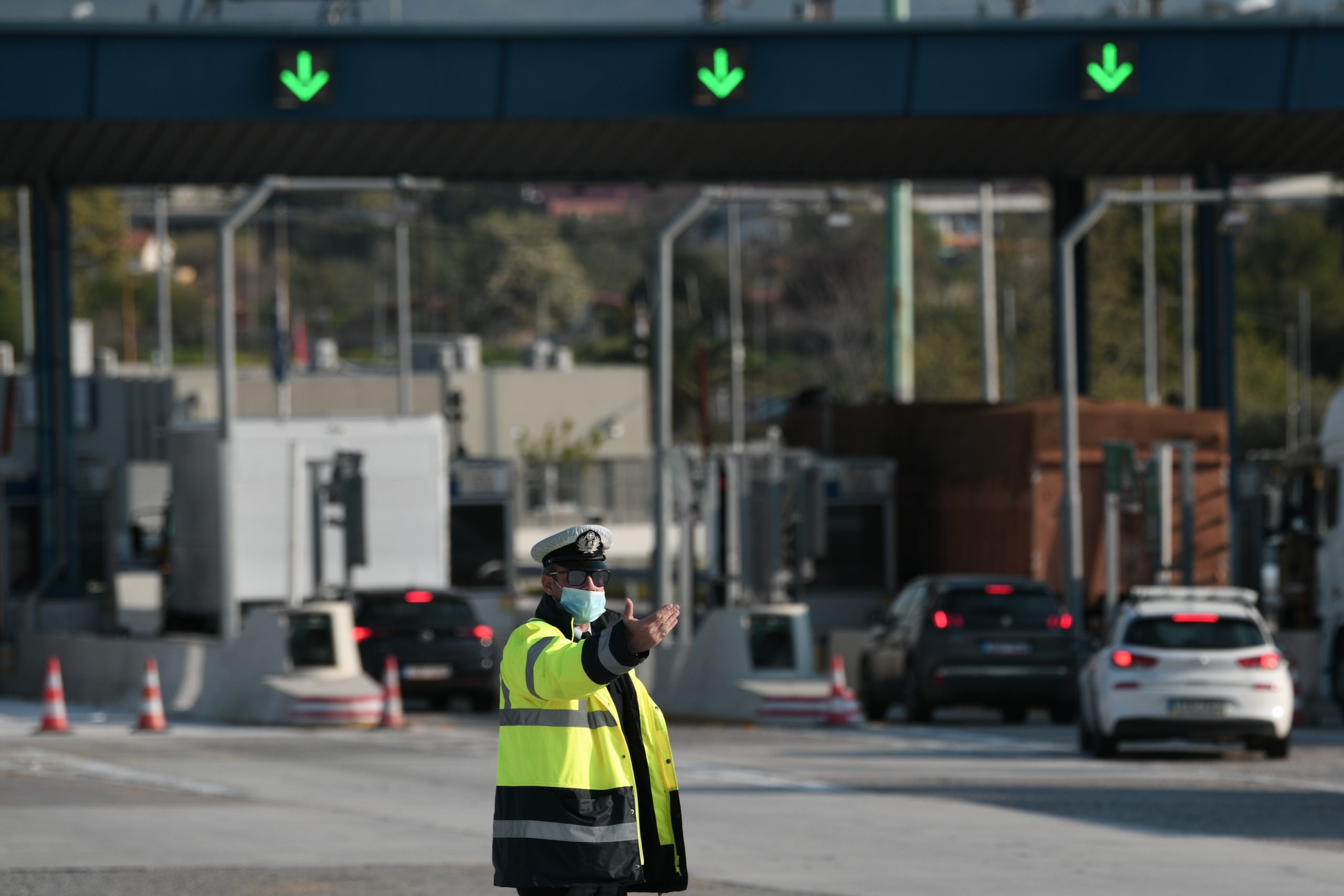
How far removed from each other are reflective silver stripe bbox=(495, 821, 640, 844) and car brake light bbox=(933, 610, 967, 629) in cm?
1800

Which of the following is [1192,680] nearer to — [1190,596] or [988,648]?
[1190,596]

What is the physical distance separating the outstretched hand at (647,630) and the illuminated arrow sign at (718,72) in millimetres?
22999

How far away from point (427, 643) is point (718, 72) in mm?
7542

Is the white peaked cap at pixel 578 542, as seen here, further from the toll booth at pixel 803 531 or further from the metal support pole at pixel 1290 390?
the metal support pole at pixel 1290 390

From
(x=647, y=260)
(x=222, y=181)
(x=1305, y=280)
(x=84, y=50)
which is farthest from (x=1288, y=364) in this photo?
(x=84, y=50)

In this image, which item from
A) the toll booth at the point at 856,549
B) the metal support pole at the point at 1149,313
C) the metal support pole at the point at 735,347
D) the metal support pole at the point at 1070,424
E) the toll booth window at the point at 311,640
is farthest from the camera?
the metal support pole at the point at 735,347

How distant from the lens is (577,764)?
714cm

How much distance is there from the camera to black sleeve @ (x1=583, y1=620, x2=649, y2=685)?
6.75 metres

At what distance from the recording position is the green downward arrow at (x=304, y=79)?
28719 mm

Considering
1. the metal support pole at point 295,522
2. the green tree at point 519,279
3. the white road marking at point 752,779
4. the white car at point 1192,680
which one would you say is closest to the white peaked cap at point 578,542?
the white road marking at point 752,779

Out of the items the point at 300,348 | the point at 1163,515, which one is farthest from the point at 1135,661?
the point at 300,348

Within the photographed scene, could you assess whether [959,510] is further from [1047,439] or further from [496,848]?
[496,848]

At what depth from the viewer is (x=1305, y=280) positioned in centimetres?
10625

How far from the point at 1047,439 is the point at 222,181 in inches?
463
